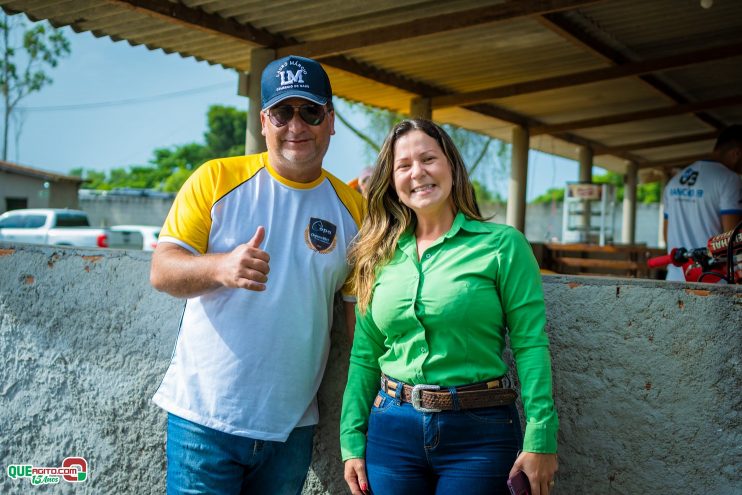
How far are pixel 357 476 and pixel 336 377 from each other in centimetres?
64

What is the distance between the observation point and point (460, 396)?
1.99 metres

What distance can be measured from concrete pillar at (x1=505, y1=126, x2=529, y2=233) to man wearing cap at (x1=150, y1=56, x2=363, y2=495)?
12.0 meters

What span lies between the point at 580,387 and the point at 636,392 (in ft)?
0.60

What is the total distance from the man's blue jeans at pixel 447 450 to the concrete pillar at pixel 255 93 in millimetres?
7150

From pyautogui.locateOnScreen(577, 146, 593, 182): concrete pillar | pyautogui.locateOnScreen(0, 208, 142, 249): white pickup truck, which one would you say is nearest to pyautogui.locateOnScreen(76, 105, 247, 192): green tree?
pyautogui.locateOnScreen(0, 208, 142, 249): white pickup truck

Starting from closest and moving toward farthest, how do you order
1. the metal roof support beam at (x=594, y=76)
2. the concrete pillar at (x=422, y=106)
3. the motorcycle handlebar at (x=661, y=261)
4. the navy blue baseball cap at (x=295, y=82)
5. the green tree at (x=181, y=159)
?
1. the navy blue baseball cap at (x=295, y=82)
2. the motorcycle handlebar at (x=661, y=261)
3. the metal roof support beam at (x=594, y=76)
4. the concrete pillar at (x=422, y=106)
5. the green tree at (x=181, y=159)

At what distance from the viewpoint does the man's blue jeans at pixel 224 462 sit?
2.29m

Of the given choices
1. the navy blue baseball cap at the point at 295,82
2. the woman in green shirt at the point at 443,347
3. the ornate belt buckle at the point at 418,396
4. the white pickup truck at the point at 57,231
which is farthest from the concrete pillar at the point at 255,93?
the white pickup truck at the point at 57,231

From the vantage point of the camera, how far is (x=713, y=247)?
324 centimetres

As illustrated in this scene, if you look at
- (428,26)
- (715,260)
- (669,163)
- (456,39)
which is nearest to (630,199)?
(669,163)

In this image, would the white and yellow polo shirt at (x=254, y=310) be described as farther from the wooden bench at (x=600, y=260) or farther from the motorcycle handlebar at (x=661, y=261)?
the wooden bench at (x=600, y=260)

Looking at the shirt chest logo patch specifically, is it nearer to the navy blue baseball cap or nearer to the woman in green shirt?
the woman in green shirt

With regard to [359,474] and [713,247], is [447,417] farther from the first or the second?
[713,247]

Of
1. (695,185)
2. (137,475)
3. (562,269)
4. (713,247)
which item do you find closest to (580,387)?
(713,247)
